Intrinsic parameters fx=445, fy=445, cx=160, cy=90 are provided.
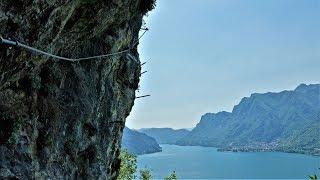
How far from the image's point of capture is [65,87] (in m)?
16.2

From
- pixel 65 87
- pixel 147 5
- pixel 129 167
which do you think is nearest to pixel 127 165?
pixel 129 167

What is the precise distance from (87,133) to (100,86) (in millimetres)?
2127

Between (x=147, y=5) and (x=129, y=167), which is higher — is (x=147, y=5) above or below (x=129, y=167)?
Answer: above

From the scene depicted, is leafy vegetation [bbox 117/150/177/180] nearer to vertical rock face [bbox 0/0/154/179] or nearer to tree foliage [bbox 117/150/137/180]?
tree foliage [bbox 117/150/137/180]

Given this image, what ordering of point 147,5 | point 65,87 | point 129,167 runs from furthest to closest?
point 129,167, point 147,5, point 65,87

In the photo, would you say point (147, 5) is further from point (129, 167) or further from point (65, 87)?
point (129, 167)

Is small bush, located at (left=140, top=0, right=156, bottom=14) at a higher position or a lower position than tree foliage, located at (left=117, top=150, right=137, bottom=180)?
higher

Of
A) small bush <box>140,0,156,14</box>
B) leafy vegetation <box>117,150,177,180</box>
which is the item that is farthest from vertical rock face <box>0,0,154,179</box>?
leafy vegetation <box>117,150,177,180</box>

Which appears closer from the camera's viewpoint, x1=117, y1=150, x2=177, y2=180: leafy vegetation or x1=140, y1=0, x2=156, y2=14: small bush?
x1=140, y1=0, x2=156, y2=14: small bush

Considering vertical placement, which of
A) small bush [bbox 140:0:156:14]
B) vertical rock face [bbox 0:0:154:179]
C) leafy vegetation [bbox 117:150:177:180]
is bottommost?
leafy vegetation [bbox 117:150:177:180]

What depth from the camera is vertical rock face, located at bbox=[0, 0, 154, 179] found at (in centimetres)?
1118

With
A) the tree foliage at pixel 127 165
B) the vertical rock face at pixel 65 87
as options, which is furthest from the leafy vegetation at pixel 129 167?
the vertical rock face at pixel 65 87

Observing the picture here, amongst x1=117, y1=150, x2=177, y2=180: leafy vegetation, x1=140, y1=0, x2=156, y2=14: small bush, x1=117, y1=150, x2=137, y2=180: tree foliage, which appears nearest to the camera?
x1=140, y1=0, x2=156, y2=14: small bush

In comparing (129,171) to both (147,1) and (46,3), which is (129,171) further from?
(46,3)
